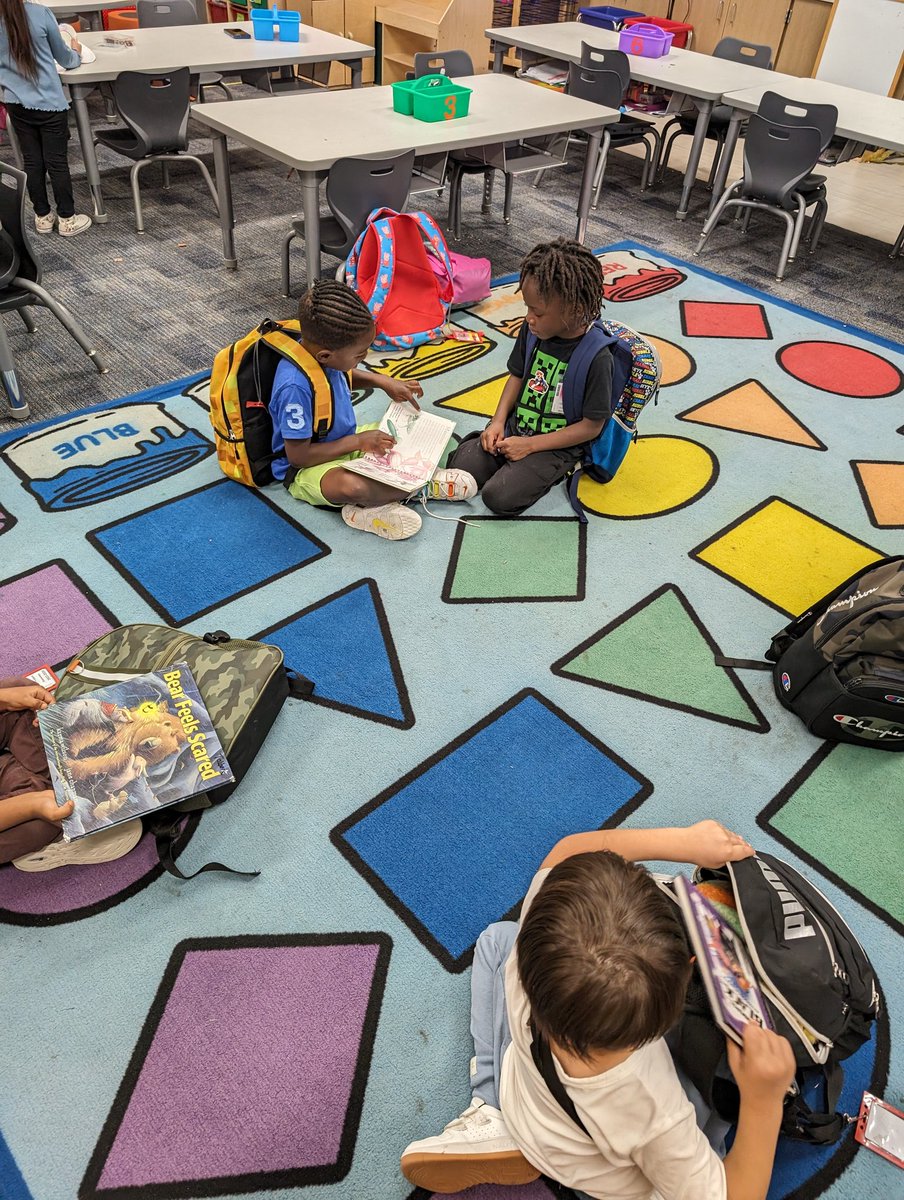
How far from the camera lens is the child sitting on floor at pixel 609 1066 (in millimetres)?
926

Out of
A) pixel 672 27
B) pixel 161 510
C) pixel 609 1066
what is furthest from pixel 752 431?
pixel 672 27

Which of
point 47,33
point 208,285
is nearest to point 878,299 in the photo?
point 208,285

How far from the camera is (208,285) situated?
370 centimetres

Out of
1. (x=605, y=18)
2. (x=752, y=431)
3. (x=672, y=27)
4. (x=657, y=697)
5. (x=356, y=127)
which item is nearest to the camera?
(x=657, y=697)

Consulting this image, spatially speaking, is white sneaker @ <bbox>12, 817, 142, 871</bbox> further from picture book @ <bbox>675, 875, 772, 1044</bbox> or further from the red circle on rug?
the red circle on rug

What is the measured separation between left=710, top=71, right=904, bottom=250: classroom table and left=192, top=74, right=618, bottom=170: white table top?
754mm

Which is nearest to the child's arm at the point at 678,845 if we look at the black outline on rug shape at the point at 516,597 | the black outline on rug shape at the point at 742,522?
the black outline on rug shape at the point at 516,597

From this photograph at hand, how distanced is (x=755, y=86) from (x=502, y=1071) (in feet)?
15.9

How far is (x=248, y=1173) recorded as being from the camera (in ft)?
4.18

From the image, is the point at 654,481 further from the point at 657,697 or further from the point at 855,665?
the point at 855,665

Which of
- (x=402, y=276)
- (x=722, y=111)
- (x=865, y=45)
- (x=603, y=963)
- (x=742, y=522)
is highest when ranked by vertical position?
(x=865, y=45)

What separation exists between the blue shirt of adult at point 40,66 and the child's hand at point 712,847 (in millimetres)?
4059

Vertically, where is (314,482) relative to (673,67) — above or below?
below

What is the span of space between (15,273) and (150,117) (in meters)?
1.55
